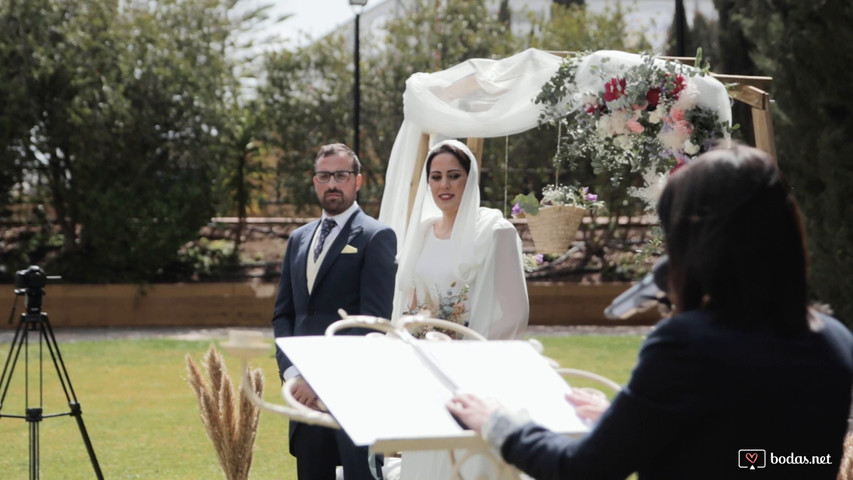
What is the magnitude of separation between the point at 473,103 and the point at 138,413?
5260mm

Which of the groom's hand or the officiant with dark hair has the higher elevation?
the officiant with dark hair

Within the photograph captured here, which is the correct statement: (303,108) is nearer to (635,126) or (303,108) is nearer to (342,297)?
(635,126)

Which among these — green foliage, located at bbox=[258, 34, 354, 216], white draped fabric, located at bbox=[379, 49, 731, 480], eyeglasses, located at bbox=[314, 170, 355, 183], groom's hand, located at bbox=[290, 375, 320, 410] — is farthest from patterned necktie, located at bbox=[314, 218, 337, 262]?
green foliage, located at bbox=[258, 34, 354, 216]

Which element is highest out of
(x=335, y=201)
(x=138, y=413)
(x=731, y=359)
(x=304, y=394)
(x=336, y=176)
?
(x=336, y=176)

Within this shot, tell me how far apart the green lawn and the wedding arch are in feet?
7.58

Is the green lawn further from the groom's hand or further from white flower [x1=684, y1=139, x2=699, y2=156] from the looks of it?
white flower [x1=684, y1=139, x2=699, y2=156]

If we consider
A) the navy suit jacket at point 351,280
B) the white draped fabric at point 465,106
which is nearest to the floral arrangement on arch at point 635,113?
the white draped fabric at point 465,106

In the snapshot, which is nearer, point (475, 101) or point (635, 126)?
point (635, 126)

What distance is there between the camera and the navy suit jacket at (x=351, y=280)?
5.75 meters

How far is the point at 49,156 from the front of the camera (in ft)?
61.3

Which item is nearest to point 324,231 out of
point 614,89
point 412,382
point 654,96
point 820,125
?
point 614,89

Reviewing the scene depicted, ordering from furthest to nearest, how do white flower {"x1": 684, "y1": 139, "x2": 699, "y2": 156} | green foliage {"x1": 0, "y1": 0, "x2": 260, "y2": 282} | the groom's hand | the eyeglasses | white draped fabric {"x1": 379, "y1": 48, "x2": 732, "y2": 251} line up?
green foliage {"x1": 0, "y1": 0, "x2": 260, "y2": 282} < white draped fabric {"x1": 379, "y1": 48, "x2": 732, "y2": 251} < white flower {"x1": 684, "y1": 139, "x2": 699, "y2": 156} < the eyeglasses < the groom's hand

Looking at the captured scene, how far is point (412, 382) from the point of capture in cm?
269

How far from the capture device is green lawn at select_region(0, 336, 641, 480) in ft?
27.5
